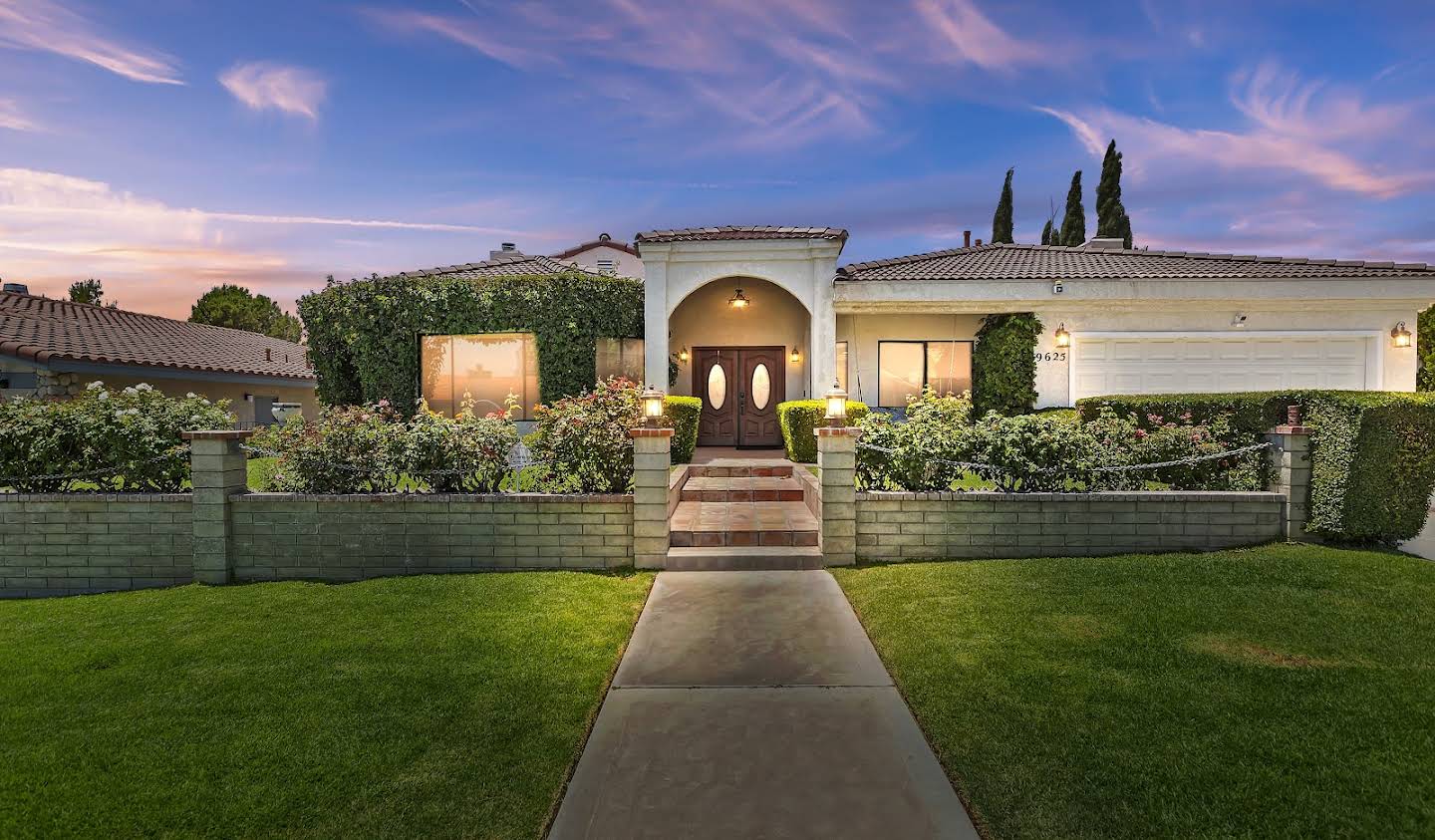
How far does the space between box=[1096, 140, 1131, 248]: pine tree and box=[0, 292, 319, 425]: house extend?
31371mm

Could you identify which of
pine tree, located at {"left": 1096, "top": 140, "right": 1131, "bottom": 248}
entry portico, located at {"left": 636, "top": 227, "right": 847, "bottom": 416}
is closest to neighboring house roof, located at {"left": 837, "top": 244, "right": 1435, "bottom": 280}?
entry portico, located at {"left": 636, "top": 227, "right": 847, "bottom": 416}

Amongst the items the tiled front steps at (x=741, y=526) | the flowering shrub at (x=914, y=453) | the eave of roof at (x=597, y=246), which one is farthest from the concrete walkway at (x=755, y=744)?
the eave of roof at (x=597, y=246)

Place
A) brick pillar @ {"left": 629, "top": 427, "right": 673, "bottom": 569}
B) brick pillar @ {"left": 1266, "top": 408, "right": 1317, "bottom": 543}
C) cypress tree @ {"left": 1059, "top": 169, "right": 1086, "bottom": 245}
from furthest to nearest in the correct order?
cypress tree @ {"left": 1059, "top": 169, "right": 1086, "bottom": 245}
brick pillar @ {"left": 1266, "top": 408, "right": 1317, "bottom": 543}
brick pillar @ {"left": 629, "top": 427, "right": 673, "bottom": 569}

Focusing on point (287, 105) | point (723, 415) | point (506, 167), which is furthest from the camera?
point (506, 167)

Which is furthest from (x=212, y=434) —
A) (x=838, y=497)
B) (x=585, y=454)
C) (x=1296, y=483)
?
(x=1296, y=483)

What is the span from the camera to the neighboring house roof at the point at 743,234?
1169 cm

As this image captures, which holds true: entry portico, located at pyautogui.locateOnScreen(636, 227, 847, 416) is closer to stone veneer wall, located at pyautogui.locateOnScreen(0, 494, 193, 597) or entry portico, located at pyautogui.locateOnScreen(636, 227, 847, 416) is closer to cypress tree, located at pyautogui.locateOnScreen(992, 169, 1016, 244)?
stone veneer wall, located at pyautogui.locateOnScreen(0, 494, 193, 597)

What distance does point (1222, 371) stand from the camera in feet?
40.7

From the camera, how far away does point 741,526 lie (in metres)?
6.95

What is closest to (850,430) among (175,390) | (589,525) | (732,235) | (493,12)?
(589,525)

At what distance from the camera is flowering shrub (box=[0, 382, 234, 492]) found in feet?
20.9

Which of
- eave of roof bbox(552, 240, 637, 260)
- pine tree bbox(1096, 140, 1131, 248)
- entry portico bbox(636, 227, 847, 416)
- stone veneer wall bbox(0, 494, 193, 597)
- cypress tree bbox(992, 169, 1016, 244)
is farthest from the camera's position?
cypress tree bbox(992, 169, 1016, 244)

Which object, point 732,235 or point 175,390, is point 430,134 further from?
point 175,390

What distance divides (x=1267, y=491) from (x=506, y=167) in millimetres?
15753
